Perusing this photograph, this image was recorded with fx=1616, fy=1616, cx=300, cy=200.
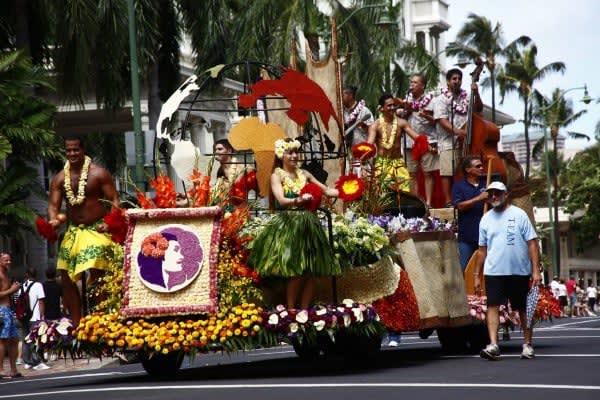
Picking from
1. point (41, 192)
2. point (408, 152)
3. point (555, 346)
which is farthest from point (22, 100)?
point (555, 346)

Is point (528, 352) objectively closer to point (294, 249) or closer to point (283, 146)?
point (294, 249)

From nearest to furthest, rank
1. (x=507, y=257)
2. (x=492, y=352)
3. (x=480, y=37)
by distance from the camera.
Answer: (x=492, y=352) < (x=507, y=257) < (x=480, y=37)

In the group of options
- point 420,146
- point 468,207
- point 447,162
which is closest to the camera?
point 468,207

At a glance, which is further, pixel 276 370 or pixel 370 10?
pixel 370 10

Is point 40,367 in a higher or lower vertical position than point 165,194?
lower

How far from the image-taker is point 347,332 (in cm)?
1412

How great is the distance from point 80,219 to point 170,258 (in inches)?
48.7

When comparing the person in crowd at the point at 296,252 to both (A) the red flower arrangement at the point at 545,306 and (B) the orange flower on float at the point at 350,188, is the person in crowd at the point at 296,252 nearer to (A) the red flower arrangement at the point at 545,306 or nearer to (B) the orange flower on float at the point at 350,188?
(B) the orange flower on float at the point at 350,188

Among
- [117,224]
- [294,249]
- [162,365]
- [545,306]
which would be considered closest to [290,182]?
[294,249]

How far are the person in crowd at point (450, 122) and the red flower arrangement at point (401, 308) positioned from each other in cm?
442

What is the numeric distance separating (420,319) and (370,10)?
33.6m

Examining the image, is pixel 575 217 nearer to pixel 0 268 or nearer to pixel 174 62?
pixel 174 62

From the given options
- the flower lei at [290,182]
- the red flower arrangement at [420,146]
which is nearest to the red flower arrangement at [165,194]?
the flower lei at [290,182]

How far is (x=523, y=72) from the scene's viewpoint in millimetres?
85125
